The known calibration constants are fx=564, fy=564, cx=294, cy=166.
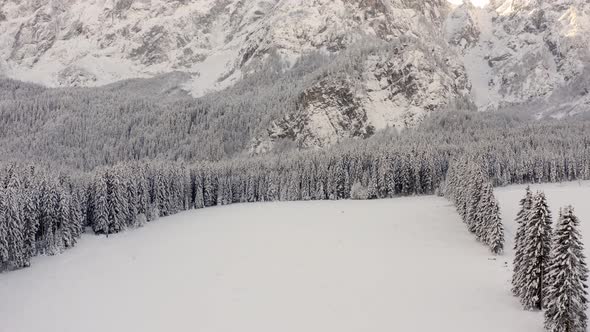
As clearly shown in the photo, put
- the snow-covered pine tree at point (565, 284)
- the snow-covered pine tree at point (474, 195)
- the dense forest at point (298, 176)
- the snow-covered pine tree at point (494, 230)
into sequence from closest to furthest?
the snow-covered pine tree at point (565, 284)
the snow-covered pine tree at point (494, 230)
the snow-covered pine tree at point (474, 195)
the dense forest at point (298, 176)

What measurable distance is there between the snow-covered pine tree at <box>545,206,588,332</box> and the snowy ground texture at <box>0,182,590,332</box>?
359 cm

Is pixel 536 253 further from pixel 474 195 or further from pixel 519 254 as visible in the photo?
pixel 474 195

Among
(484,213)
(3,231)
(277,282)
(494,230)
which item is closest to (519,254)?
(494,230)

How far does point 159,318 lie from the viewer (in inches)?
2084

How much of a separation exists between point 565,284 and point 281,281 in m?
31.2

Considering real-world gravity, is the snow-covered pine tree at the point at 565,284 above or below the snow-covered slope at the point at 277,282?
above

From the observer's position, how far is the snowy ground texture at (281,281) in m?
50.9

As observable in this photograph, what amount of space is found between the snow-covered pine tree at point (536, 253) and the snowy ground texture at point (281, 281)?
5.00ft

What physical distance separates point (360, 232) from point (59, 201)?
1967 inches

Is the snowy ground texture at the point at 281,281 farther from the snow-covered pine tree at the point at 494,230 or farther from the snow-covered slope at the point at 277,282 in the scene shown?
the snow-covered pine tree at the point at 494,230

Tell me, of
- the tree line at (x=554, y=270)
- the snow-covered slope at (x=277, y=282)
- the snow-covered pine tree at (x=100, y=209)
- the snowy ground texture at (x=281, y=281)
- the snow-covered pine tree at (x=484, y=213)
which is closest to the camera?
the tree line at (x=554, y=270)

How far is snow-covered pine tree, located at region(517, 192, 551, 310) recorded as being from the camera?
4934cm

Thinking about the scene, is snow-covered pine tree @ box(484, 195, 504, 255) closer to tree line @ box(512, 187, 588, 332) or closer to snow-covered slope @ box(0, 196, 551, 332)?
snow-covered slope @ box(0, 196, 551, 332)

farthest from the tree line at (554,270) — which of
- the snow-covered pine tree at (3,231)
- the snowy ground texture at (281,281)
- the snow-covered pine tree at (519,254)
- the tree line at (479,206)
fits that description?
the snow-covered pine tree at (3,231)
